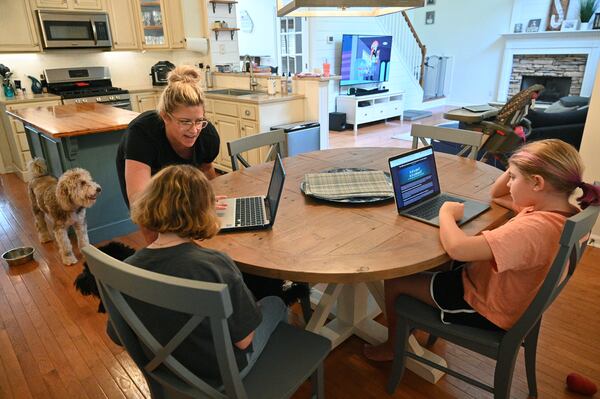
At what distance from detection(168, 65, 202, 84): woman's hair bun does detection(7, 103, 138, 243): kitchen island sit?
1.32 m

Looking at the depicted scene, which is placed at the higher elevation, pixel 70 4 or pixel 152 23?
pixel 70 4

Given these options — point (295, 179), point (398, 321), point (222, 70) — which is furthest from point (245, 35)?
point (398, 321)

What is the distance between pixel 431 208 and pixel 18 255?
113 inches

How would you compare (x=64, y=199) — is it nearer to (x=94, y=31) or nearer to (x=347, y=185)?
(x=347, y=185)

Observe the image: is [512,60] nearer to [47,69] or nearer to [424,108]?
[424,108]

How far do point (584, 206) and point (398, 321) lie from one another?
0.72 m

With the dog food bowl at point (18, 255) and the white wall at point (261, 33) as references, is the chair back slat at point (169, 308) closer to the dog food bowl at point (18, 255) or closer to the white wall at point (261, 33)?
the dog food bowl at point (18, 255)

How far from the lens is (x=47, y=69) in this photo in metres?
4.94

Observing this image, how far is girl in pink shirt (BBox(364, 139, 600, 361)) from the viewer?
1.15 meters

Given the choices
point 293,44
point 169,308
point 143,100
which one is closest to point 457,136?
point 169,308

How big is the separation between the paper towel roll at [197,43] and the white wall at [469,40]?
5.94 meters

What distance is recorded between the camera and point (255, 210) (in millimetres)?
1536

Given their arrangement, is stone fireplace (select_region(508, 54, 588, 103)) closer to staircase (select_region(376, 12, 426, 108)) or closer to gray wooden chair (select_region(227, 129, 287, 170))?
staircase (select_region(376, 12, 426, 108))

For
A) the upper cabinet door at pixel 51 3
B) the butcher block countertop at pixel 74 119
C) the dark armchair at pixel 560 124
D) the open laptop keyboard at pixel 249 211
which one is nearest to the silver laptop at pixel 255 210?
the open laptop keyboard at pixel 249 211
